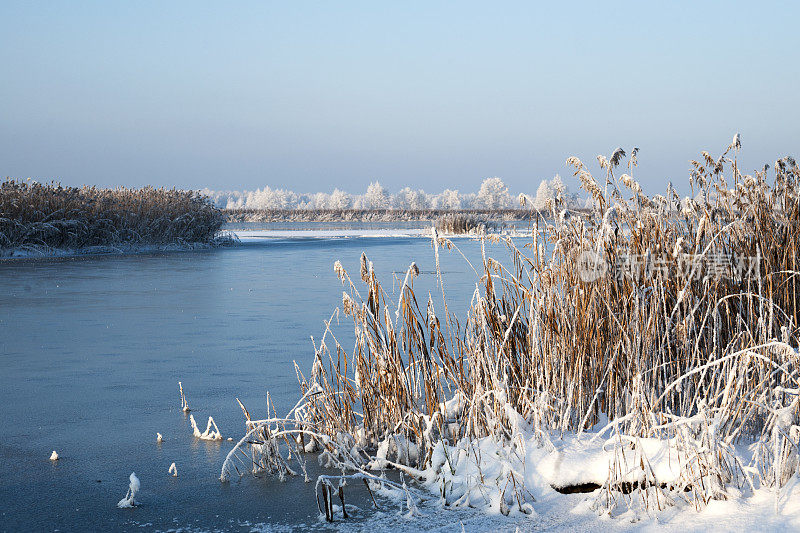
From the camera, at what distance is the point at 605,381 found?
3.27 meters

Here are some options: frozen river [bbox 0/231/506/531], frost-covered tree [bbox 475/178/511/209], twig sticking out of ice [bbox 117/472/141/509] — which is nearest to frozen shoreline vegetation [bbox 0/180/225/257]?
frozen river [bbox 0/231/506/531]

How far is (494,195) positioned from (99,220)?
84.3 meters

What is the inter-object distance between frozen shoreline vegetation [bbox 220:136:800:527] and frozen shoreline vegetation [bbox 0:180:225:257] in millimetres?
14592

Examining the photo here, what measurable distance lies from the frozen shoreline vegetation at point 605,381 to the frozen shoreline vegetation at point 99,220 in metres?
14.6

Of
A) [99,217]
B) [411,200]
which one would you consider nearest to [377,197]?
[411,200]

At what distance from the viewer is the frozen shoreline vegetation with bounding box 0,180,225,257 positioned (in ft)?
53.0

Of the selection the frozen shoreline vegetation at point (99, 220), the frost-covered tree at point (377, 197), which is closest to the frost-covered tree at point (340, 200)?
the frost-covered tree at point (377, 197)

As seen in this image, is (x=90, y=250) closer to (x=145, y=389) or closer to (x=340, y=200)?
(x=145, y=389)

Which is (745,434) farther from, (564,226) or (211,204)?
(211,204)

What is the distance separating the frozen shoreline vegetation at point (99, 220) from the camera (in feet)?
53.0

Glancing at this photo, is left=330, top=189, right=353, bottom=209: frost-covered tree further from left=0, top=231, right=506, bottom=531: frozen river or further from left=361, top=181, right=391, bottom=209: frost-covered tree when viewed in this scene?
left=0, top=231, right=506, bottom=531: frozen river

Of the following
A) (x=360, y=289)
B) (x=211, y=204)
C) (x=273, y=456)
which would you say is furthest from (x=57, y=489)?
(x=211, y=204)

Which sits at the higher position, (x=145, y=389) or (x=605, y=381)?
(x=605, y=381)

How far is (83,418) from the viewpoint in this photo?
399cm
